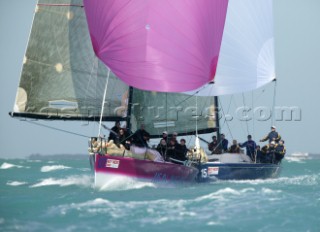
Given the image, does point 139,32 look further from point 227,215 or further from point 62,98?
point 227,215

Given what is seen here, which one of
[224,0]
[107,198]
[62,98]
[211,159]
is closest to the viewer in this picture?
[107,198]

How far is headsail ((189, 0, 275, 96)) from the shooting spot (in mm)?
22703

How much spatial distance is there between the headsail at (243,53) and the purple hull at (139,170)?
438 centimetres

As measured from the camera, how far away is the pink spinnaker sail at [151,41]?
17.6 metres

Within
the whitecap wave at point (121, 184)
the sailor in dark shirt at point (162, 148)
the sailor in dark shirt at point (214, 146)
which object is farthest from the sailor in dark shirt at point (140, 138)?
the sailor in dark shirt at point (214, 146)

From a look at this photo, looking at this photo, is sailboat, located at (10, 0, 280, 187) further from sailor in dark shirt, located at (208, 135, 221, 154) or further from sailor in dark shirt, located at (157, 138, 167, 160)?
sailor in dark shirt, located at (157, 138, 167, 160)

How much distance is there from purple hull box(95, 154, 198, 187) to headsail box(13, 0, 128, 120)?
Answer: 3.23 meters

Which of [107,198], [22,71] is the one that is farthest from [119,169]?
[22,71]

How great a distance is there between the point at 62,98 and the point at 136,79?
4.02 meters

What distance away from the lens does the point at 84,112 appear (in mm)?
20766

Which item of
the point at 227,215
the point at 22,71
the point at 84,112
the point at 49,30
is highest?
the point at 49,30

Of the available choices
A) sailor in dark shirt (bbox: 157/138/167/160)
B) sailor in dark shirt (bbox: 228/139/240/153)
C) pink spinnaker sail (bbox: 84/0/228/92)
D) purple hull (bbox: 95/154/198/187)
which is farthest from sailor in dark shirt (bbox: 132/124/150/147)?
sailor in dark shirt (bbox: 228/139/240/153)

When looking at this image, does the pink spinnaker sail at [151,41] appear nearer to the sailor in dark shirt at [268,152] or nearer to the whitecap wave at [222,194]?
the whitecap wave at [222,194]

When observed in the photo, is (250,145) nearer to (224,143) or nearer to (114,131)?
(224,143)
